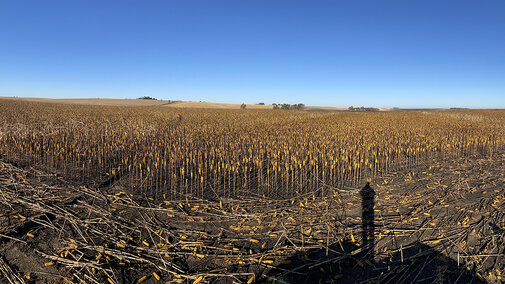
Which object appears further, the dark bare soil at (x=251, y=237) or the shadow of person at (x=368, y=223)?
the shadow of person at (x=368, y=223)

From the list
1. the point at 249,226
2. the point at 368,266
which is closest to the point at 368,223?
the point at 368,266

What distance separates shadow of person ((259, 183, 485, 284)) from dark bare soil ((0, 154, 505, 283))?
0.04 feet

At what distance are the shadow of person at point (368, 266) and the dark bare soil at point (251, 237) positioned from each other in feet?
0.04

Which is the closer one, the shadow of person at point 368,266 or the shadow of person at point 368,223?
the shadow of person at point 368,266

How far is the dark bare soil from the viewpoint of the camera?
3.08 meters

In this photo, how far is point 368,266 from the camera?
3.24 meters

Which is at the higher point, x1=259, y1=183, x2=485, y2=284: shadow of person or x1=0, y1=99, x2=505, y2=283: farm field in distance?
x1=0, y1=99, x2=505, y2=283: farm field in distance

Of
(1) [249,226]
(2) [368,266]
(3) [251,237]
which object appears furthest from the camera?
(1) [249,226]

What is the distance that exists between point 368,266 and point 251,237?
167 centimetres

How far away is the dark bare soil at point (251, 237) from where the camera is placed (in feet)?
10.1

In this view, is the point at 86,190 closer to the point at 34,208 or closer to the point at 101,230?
the point at 34,208

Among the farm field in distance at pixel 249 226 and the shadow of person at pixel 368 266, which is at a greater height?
the farm field in distance at pixel 249 226

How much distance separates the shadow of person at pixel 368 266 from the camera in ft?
9.90

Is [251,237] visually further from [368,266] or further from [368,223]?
[368,223]
